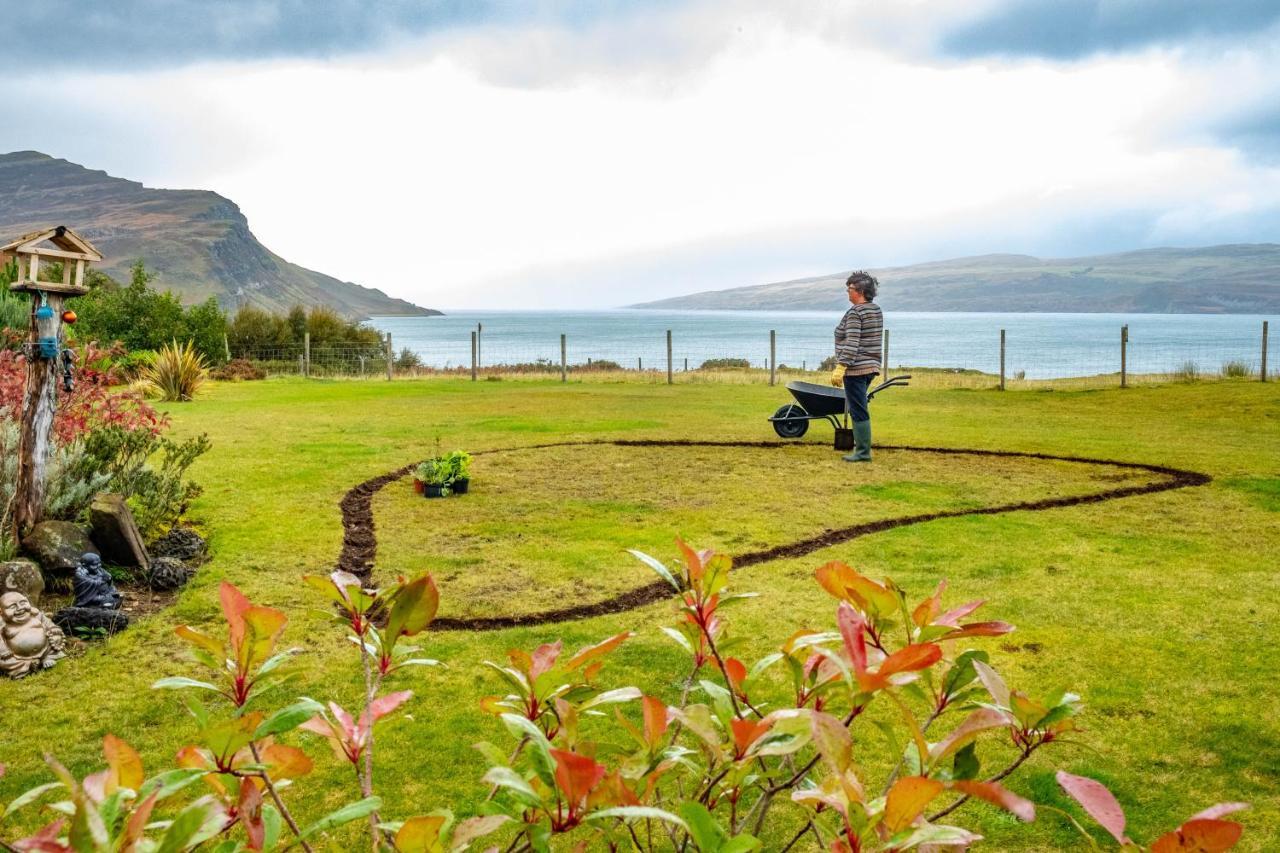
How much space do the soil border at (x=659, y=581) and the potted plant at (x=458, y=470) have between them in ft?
2.56

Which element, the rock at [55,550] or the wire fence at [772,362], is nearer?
the rock at [55,550]

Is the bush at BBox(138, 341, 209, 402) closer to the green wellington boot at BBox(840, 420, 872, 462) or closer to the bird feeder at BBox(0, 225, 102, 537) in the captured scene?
the bird feeder at BBox(0, 225, 102, 537)

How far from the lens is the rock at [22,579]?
17.2 feet

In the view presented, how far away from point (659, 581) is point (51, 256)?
4548 mm

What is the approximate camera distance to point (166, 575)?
6.18 metres

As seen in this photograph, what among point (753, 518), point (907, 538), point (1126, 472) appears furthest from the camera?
point (1126, 472)

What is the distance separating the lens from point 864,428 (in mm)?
11125

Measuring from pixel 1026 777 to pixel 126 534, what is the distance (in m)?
5.54

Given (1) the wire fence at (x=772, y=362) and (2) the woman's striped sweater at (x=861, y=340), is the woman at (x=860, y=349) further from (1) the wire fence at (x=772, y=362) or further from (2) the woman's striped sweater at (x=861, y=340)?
(1) the wire fence at (x=772, y=362)

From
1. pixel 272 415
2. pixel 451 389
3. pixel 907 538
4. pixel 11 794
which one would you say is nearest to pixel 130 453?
pixel 11 794

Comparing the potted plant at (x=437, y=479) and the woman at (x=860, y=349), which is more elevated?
the woman at (x=860, y=349)

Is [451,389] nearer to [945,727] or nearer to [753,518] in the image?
[753,518]

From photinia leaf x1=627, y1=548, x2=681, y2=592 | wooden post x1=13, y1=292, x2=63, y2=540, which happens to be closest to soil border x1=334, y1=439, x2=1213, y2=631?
wooden post x1=13, y1=292, x2=63, y2=540

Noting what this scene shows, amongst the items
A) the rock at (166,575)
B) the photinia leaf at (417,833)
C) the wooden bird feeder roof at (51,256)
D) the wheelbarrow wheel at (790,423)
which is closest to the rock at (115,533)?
the rock at (166,575)
